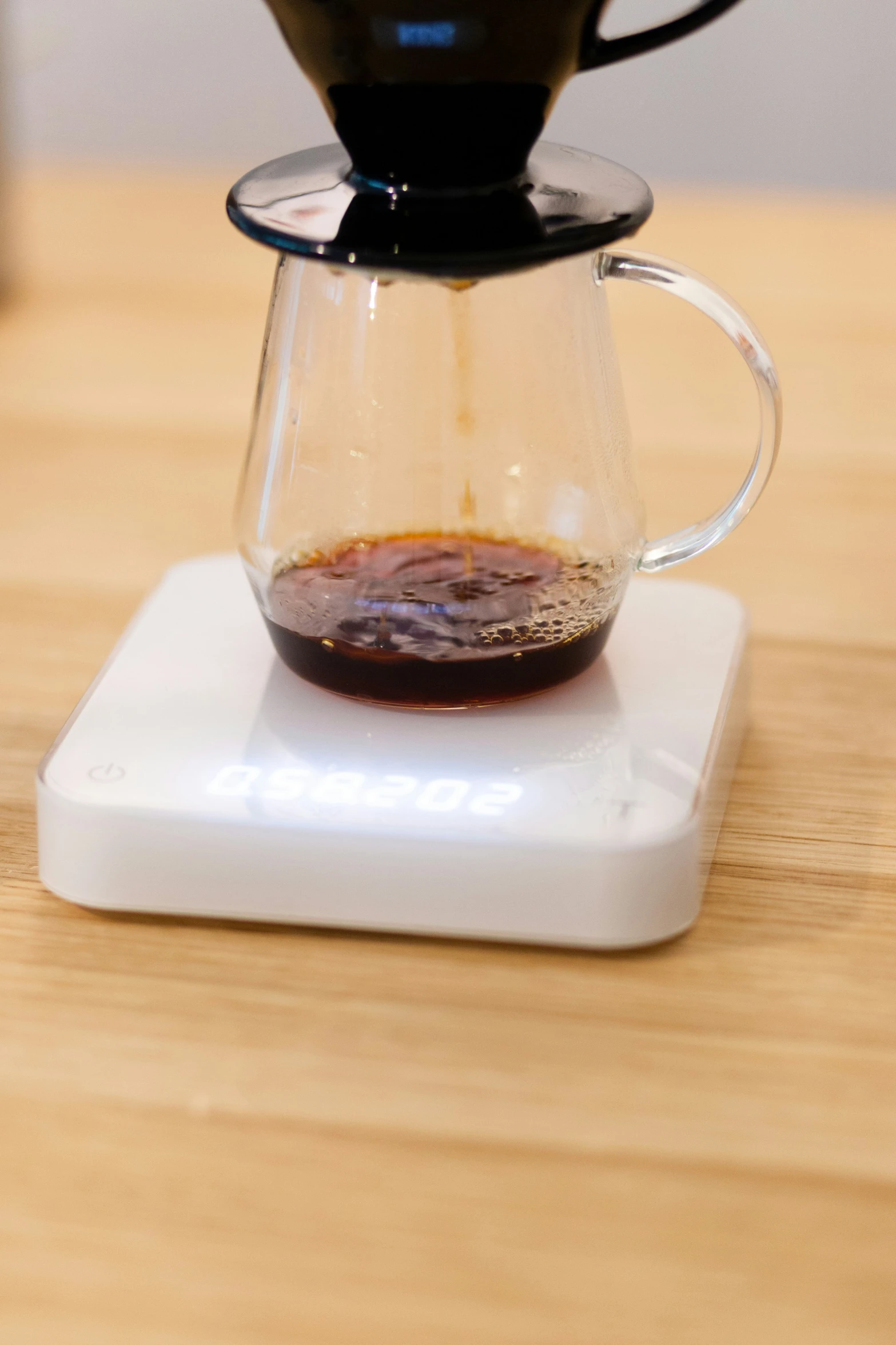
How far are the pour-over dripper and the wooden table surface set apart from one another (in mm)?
221

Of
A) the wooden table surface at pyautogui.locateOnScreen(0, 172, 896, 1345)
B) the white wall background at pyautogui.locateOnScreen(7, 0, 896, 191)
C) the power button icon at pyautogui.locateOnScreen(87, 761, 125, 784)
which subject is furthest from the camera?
the white wall background at pyautogui.locateOnScreen(7, 0, 896, 191)

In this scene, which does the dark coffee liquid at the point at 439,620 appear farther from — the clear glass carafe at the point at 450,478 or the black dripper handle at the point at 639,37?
the black dripper handle at the point at 639,37

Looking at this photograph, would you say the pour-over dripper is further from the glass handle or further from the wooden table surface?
the wooden table surface

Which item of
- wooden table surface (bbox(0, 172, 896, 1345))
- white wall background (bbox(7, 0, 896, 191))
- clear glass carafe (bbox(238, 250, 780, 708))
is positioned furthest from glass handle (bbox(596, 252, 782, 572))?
white wall background (bbox(7, 0, 896, 191))

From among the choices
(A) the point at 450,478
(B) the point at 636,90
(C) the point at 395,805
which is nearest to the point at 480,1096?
(C) the point at 395,805

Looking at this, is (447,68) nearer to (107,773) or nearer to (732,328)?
(732,328)

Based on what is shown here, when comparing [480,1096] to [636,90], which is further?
[636,90]

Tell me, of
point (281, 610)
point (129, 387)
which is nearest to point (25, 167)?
point (129, 387)

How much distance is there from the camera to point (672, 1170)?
36 cm

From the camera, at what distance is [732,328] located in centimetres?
46

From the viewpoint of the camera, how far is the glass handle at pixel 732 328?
459 millimetres

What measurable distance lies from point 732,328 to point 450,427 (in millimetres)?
92

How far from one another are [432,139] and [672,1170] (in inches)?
10.7

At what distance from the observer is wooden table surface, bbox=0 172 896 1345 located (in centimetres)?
33
